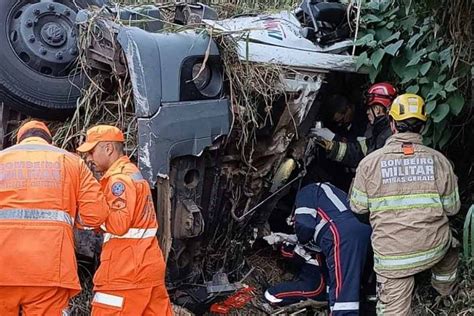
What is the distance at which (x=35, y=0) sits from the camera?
451 cm

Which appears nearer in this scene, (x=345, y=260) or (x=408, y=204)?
(x=408, y=204)

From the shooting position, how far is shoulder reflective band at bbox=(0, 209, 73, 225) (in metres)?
3.62

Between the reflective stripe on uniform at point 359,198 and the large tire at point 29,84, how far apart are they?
5.63 ft

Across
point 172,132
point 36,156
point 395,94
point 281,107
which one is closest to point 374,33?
point 395,94

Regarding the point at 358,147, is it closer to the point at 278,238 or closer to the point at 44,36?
the point at 278,238

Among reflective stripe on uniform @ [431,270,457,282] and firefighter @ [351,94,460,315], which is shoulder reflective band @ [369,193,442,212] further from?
reflective stripe on uniform @ [431,270,457,282]

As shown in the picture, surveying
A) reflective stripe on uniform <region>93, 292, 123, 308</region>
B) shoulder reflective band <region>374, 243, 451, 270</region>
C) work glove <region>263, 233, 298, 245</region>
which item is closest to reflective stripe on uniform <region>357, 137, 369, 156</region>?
work glove <region>263, 233, 298, 245</region>

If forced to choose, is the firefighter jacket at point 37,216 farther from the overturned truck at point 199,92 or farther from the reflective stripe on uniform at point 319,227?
the reflective stripe on uniform at point 319,227

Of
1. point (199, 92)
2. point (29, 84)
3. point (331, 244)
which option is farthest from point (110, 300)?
point (331, 244)

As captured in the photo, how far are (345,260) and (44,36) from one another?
222 cm

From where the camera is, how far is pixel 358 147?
515 centimetres

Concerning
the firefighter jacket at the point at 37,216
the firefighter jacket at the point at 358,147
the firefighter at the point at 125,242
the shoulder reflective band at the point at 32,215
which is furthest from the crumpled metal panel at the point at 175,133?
the firefighter jacket at the point at 358,147

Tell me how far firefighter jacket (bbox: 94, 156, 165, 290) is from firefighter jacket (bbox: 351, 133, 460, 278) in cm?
124

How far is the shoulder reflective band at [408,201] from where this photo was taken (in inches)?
164
